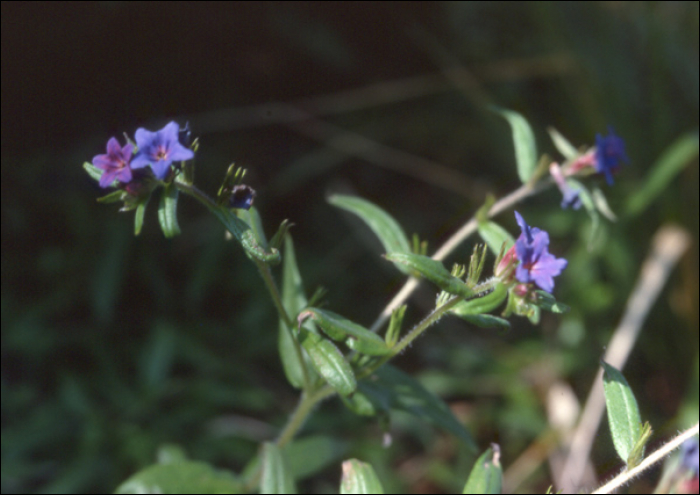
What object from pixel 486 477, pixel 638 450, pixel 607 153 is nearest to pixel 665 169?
pixel 607 153

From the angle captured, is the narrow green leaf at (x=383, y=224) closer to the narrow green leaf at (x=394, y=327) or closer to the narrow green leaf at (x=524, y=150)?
the narrow green leaf at (x=394, y=327)

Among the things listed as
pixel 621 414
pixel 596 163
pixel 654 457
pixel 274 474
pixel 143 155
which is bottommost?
pixel 654 457

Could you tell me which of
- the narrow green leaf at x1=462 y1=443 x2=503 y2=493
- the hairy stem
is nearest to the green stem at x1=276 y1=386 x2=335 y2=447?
the narrow green leaf at x1=462 y1=443 x2=503 y2=493

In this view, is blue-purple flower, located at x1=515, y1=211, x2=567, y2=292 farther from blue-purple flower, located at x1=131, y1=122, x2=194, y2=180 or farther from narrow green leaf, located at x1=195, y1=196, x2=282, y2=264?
blue-purple flower, located at x1=131, y1=122, x2=194, y2=180

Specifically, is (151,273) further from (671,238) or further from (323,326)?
(671,238)

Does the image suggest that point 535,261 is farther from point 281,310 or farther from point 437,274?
point 281,310

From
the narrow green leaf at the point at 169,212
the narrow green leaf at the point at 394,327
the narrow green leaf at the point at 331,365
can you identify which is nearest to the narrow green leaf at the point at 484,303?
the narrow green leaf at the point at 394,327
